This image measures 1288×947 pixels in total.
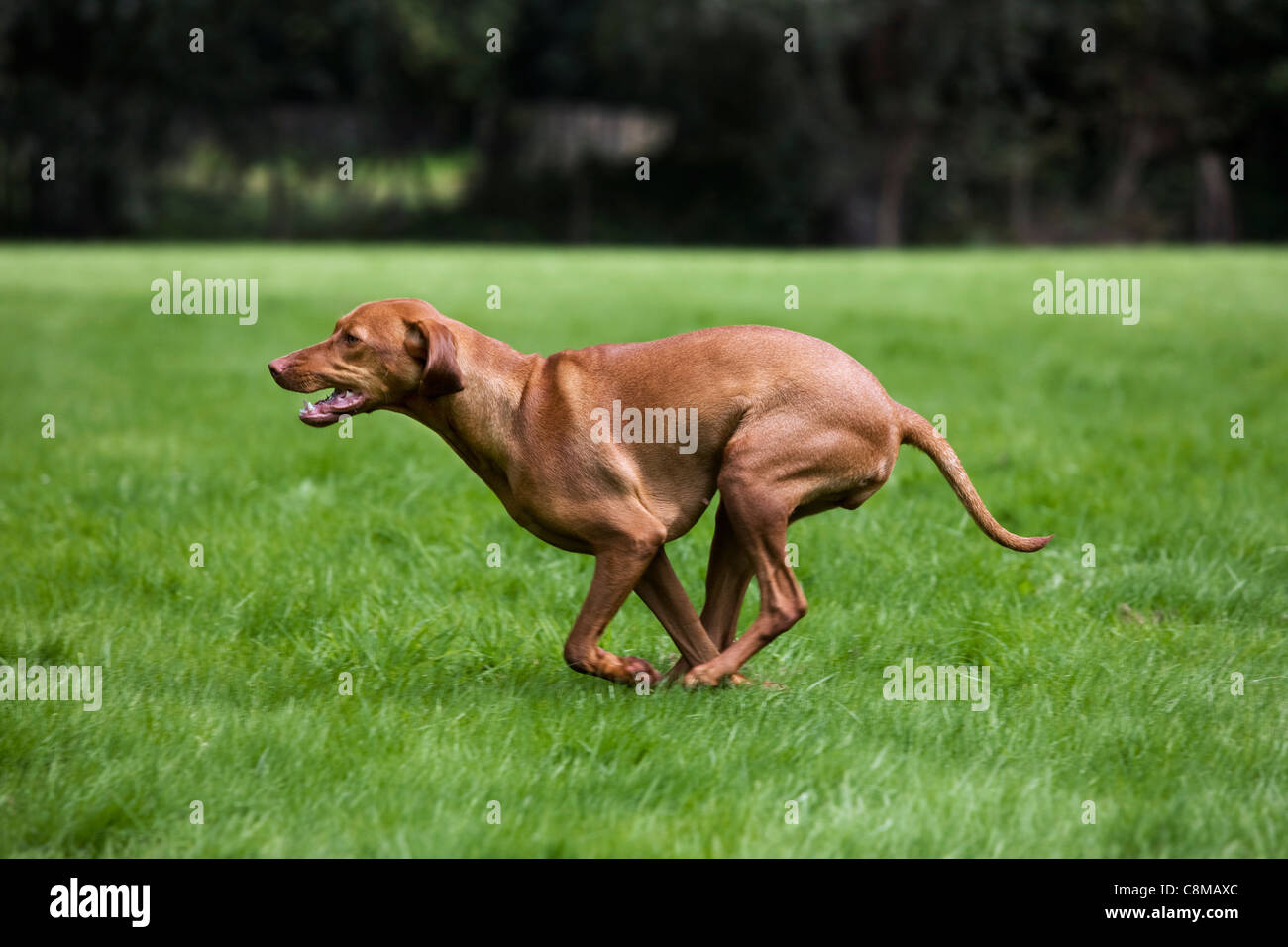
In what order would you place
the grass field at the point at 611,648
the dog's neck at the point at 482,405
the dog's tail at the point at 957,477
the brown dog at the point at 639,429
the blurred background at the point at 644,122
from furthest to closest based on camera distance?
the blurred background at the point at 644,122, the dog's tail at the point at 957,477, the dog's neck at the point at 482,405, the brown dog at the point at 639,429, the grass field at the point at 611,648

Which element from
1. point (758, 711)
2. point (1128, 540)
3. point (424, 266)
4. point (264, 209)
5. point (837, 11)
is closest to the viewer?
point (758, 711)

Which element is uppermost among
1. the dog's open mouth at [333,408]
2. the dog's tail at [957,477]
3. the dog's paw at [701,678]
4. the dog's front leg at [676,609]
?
the dog's open mouth at [333,408]

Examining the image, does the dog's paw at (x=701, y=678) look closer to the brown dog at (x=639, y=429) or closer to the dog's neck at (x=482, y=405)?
the brown dog at (x=639, y=429)

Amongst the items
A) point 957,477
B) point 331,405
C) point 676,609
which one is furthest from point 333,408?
point 957,477

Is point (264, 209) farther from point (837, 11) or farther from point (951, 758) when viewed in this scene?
point (951, 758)

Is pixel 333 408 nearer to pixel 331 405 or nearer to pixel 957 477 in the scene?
pixel 331 405

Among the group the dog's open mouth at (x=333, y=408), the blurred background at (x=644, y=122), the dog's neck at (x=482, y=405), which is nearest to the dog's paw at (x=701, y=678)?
the dog's neck at (x=482, y=405)

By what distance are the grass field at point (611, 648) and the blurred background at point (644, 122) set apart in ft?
79.8

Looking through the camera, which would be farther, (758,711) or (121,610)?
(121,610)

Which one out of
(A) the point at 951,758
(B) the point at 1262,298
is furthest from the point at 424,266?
(A) the point at 951,758

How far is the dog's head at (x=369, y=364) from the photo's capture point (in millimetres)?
4477

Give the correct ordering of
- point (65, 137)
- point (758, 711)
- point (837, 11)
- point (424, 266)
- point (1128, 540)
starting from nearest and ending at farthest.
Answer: point (758, 711) → point (1128, 540) → point (424, 266) → point (837, 11) → point (65, 137)

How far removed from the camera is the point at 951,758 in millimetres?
4164

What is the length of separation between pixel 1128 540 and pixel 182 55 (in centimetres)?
3181
